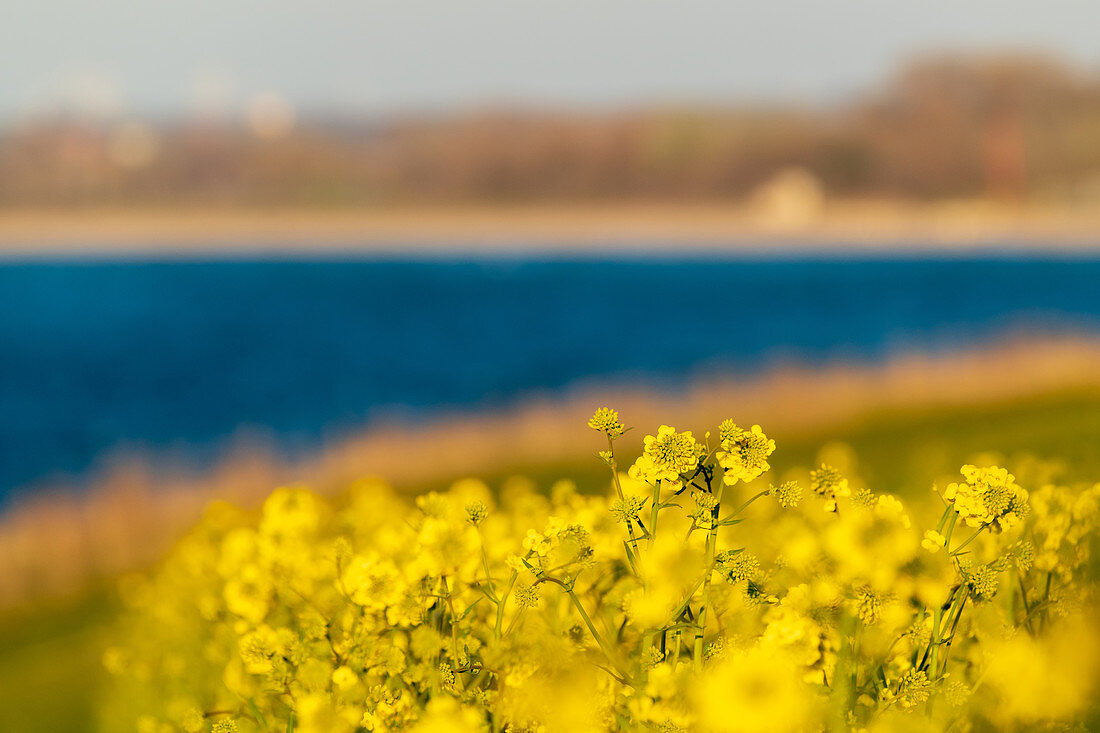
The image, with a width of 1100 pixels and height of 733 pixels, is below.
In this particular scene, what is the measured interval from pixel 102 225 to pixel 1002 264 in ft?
384

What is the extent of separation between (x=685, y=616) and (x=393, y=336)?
165 feet

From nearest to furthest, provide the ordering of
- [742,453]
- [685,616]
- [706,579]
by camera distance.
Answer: [742,453] < [706,579] < [685,616]

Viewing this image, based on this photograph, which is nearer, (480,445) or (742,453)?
(742,453)

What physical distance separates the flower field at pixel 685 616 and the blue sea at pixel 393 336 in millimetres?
19510

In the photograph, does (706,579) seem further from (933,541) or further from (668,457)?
(933,541)

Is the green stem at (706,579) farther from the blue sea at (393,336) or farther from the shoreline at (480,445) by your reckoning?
the blue sea at (393,336)

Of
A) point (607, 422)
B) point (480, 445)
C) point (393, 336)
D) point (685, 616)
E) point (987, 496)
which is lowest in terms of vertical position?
point (685, 616)

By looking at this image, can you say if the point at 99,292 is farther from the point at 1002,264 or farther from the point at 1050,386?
the point at 1002,264

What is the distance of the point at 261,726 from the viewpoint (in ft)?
8.04

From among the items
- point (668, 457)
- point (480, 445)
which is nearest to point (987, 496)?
point (668, 457)

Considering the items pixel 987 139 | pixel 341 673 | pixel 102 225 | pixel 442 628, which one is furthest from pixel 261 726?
pixel 102 225

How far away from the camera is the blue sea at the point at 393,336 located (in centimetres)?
2922

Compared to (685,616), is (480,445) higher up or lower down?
higher up

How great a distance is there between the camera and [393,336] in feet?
169
